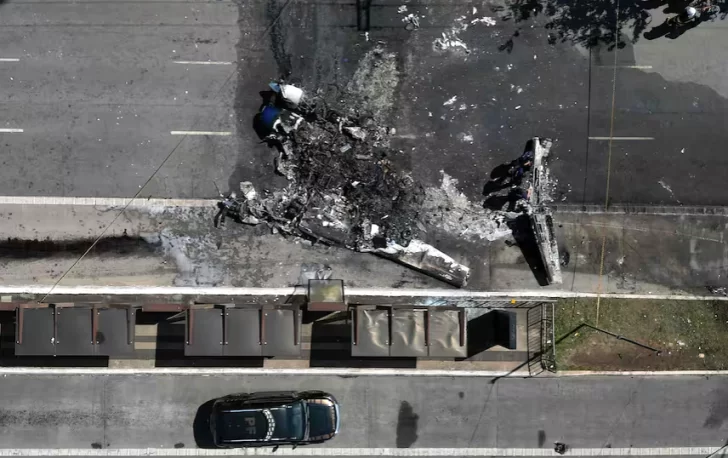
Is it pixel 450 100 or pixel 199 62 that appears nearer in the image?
pixel 199 62

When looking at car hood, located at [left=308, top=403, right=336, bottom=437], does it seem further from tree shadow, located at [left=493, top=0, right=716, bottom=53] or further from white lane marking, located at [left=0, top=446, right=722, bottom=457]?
tree shadow, located at [left=493, top=0, right=716, bottom=53]

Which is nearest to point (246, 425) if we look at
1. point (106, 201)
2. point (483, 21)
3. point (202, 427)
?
point (202, 427)

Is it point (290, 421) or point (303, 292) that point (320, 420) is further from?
point (303, 292)

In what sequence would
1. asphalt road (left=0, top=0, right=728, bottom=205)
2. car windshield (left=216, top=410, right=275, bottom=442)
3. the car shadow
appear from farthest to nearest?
the car shadow, asphalt road (left=0, top=0, right=728, bottom=205), car windshield (left=216, top=410, right=275, bottom=442)

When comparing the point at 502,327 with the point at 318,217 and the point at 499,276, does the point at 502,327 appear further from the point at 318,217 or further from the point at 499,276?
the point at 318,217

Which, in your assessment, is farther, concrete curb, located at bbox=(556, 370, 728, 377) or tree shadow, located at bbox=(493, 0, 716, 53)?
concrete curb, located at bbox=(556, 370, 728, 377)

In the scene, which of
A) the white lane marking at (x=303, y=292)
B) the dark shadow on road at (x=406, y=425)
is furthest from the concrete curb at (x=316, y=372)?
the white lane marking at (x=303, y=292)

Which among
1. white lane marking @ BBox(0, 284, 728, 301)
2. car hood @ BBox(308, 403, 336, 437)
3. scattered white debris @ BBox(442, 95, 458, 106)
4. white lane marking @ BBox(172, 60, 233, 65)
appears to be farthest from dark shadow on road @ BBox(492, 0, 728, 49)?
car hood @ BBox(308, 403, 336, 437)
